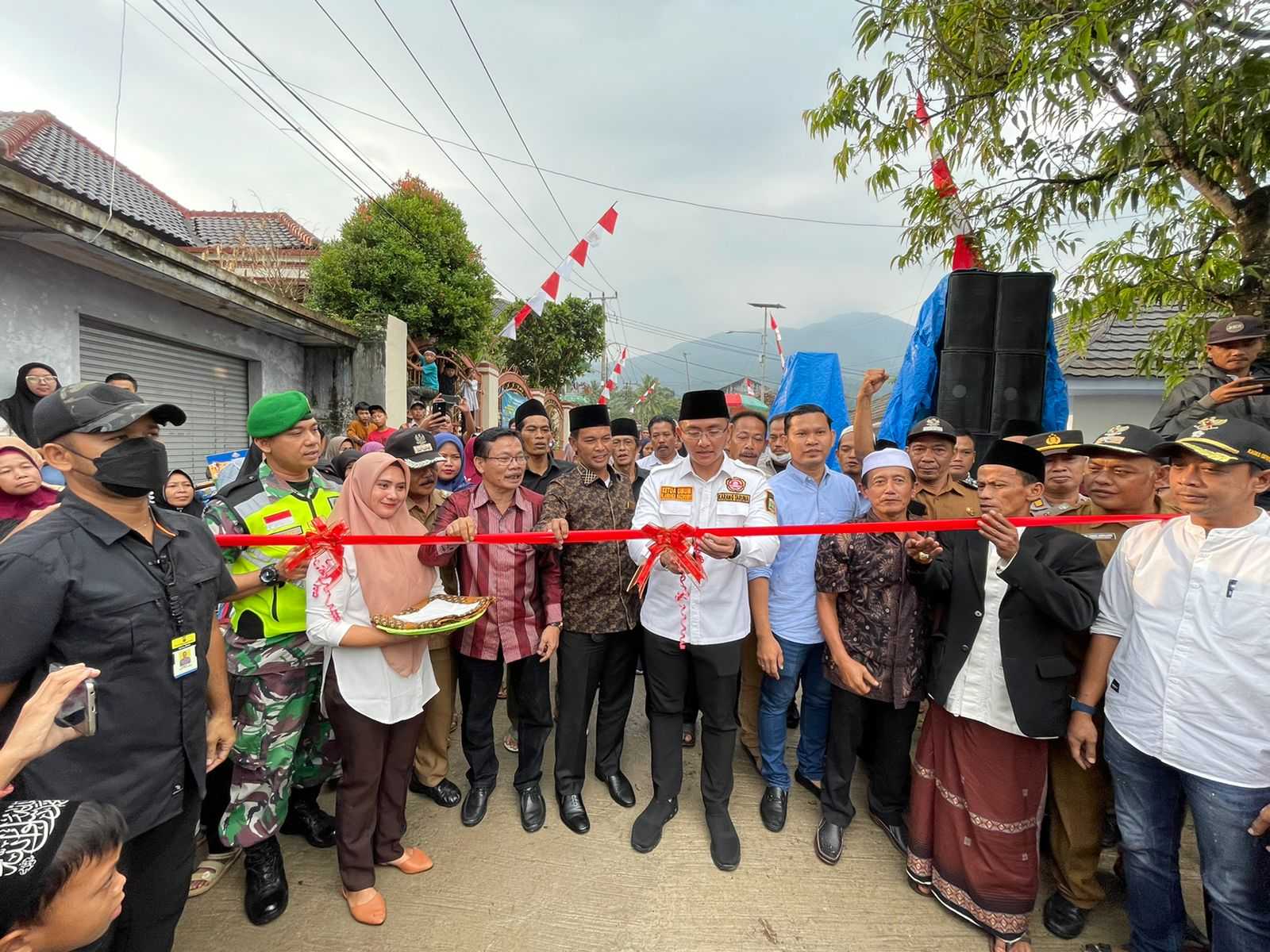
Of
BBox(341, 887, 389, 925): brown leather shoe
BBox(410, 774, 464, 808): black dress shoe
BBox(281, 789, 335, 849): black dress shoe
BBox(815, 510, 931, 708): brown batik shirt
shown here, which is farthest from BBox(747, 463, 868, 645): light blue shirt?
BBox(281, 789, 335, 849): black dress shoe

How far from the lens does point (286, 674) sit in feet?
8.90

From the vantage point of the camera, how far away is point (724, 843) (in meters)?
2.99

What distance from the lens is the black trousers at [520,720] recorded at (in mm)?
3297

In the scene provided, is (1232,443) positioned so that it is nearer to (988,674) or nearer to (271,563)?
(988,674)

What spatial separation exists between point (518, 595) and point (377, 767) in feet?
3.32

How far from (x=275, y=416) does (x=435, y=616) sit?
1182 millimetres

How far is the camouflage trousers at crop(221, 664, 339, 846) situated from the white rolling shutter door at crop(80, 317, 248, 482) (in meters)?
3.95

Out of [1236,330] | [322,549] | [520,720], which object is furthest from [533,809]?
[1236,330]

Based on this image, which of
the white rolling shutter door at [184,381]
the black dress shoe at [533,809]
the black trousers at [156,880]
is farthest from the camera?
the white rolling shutter door at [184,381]

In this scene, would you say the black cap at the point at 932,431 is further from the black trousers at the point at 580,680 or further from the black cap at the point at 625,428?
the black cap at the point at 625,428

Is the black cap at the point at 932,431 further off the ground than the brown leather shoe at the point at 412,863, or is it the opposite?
the black cap at the point at 932,431

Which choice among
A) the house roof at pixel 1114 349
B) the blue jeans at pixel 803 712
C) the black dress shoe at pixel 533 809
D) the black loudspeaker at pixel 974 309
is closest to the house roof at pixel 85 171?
the black dress shoe at pixel 533 809

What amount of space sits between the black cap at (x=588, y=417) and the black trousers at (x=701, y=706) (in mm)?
1369

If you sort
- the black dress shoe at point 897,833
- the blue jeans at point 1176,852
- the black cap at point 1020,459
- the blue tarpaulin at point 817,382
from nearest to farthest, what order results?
the blue jeans at point 1176,852
the black cap at point 1020,459
the black dress shoe at point 897,833
the blue tarpaulin at point 817,382
